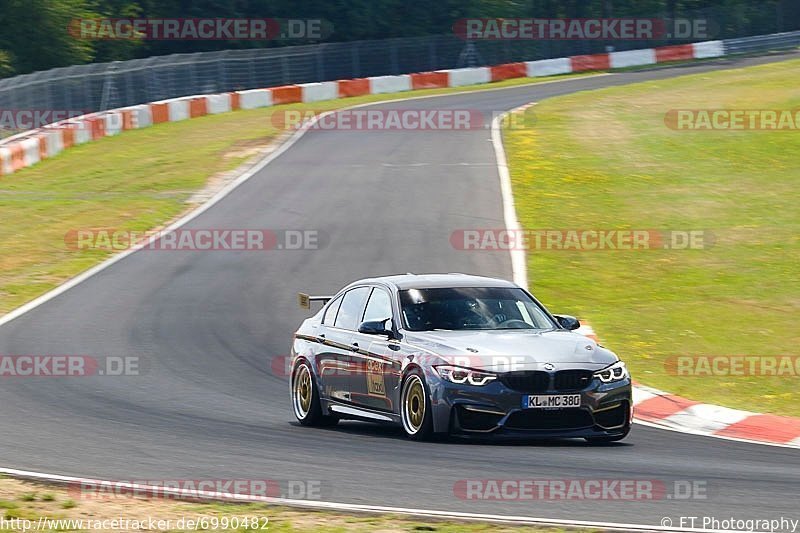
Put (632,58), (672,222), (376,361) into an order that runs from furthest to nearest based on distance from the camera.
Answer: (632,58) → (672,222) → (376,361)

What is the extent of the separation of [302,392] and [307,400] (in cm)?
17

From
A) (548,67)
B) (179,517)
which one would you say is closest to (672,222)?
(179,517)

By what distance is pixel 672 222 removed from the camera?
2427 cm

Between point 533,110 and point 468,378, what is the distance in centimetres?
3051

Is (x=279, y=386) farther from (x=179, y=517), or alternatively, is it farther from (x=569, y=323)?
(x=179, y=517)

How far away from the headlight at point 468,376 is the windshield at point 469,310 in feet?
3.21

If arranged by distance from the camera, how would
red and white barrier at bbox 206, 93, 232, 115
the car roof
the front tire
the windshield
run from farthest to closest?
1. red and white barrier at bbox 206, 93, 232, 115
2. the car roof
3. the windshield
4. the front tire

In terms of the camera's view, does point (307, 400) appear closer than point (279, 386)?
Yes

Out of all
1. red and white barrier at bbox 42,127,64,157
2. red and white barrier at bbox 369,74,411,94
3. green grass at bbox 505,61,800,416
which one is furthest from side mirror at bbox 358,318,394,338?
red and white barrier at bbox 369,74,411,94

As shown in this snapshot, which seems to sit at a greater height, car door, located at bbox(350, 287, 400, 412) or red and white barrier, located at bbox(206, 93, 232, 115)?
car door, located at bbox(350, 287, 400, 412)

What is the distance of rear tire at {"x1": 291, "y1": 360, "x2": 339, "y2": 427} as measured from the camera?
12273 mm

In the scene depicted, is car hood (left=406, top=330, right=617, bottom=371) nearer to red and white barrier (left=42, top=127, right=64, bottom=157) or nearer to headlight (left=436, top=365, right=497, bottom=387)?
headlight (left=436, top=365, right=497, bottom=387)

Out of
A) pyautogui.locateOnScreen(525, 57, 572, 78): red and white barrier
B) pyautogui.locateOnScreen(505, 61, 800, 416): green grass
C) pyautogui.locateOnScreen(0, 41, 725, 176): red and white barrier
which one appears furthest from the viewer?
pyautogui.locateOnScreen(525, 57, 572, 78): red and white barrier

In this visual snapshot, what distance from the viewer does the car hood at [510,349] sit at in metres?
10.4
